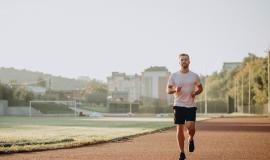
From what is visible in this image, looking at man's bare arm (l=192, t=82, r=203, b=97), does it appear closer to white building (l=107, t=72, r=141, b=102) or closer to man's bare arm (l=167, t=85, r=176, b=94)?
man's bare arm (l=167, t=85, r=176, b=94)

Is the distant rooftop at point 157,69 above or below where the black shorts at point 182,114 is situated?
above

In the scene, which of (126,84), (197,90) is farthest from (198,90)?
(126,84)

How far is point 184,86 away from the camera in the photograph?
9883 millimetres

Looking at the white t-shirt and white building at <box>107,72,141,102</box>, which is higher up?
white building at <box>107,72,141,102</box>

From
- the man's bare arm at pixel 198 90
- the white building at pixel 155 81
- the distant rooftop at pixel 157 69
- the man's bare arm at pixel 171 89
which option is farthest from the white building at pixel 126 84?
the man's bare arm at pixel 171 89

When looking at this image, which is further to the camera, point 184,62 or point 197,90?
point 197,90

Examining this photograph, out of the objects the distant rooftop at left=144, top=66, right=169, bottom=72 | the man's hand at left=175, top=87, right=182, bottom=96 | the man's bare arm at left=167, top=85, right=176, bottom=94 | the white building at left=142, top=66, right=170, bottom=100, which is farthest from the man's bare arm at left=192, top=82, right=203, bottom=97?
the distant rooftop at left=144, top=66, right=169, bottom=72

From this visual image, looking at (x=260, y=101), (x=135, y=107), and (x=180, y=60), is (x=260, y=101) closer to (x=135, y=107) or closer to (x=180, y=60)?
(x=135, y=107)

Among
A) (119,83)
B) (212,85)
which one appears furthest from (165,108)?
(119,83)

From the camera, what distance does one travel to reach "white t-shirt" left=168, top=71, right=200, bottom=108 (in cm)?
986

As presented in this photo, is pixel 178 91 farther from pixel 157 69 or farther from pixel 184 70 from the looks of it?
pixel 157 69

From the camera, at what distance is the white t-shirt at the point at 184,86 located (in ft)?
32.3

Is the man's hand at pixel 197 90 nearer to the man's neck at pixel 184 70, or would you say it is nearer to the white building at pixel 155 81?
the man's neck at pixel 184 70

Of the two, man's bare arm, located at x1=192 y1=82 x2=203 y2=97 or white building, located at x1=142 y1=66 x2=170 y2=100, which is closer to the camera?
man's bare arm, located at x1=192 y1=82 x2=203 y2=97
